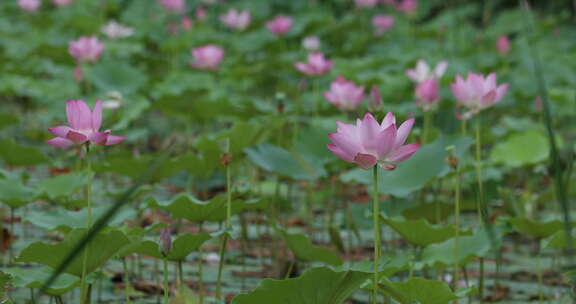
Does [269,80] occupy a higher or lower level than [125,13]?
lower

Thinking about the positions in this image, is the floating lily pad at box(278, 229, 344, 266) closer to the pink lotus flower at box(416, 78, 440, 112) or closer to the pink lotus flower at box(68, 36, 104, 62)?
the pink lotus flower at box(416, 78, 440, 112)

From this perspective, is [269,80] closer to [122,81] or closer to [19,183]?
[122,81]

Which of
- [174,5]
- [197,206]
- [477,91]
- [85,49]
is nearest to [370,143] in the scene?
[197,206]

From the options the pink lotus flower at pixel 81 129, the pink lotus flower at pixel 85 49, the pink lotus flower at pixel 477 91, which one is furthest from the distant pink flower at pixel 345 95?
the pink lotus flower at pixel 85 49

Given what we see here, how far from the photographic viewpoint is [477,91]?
1.66 meters

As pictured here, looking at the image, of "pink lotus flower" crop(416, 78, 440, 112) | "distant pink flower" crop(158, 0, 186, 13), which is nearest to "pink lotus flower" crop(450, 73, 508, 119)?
"pink lotus flower" crop(416, 78, 440, 112)

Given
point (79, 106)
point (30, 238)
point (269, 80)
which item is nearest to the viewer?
point (79, 106)

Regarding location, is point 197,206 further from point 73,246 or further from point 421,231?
point 421,231

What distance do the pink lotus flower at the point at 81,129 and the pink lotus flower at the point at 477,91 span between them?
30.5 inches

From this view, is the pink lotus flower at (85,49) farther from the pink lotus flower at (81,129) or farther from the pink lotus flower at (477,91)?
the pink lotus flower at (81,129)

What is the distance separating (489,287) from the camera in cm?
187

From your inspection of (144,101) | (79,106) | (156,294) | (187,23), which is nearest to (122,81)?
(144,101)

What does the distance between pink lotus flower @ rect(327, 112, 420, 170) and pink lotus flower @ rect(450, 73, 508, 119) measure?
60 cm

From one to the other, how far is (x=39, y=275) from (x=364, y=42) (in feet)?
12.7
